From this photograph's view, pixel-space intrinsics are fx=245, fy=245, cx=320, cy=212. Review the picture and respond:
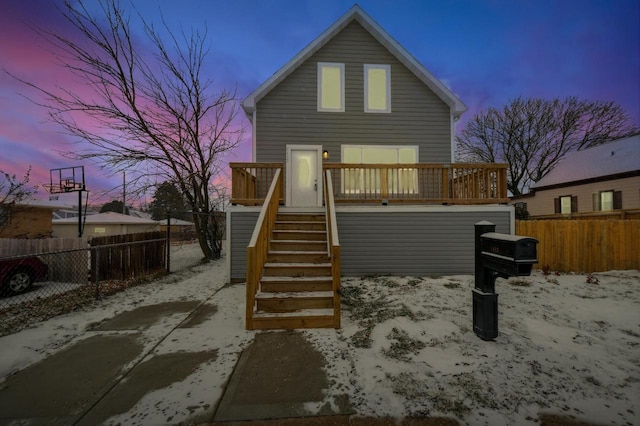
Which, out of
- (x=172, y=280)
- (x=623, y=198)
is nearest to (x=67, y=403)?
(x=172, y=280)

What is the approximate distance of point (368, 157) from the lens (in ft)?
27.6

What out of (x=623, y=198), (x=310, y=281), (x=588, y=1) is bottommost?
(x=310, y=281)

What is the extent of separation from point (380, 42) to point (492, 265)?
845 cm

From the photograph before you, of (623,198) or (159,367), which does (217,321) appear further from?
(623,198)

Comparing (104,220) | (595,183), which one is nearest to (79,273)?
(104,220)

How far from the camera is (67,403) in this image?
220 cm

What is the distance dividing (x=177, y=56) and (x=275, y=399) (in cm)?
1104

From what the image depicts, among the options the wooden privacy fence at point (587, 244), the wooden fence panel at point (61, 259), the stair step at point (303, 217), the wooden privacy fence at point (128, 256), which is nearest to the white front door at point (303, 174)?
the stair step at point (303, 217)

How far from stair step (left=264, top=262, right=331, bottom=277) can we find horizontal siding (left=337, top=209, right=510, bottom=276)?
2.00m

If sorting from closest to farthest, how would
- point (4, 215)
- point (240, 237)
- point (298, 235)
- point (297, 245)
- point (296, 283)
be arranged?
point (296, 283) < point (297, 245) < point (298, 235) < point (240, 237) < point (4, 215)

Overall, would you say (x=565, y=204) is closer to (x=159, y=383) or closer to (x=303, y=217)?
(x=303, y=217)

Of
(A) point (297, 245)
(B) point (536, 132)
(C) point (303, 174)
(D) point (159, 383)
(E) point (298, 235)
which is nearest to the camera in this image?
(D) point (159, 383)

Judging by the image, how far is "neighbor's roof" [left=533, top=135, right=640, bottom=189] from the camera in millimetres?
12875

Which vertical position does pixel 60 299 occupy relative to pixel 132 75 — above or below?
below
